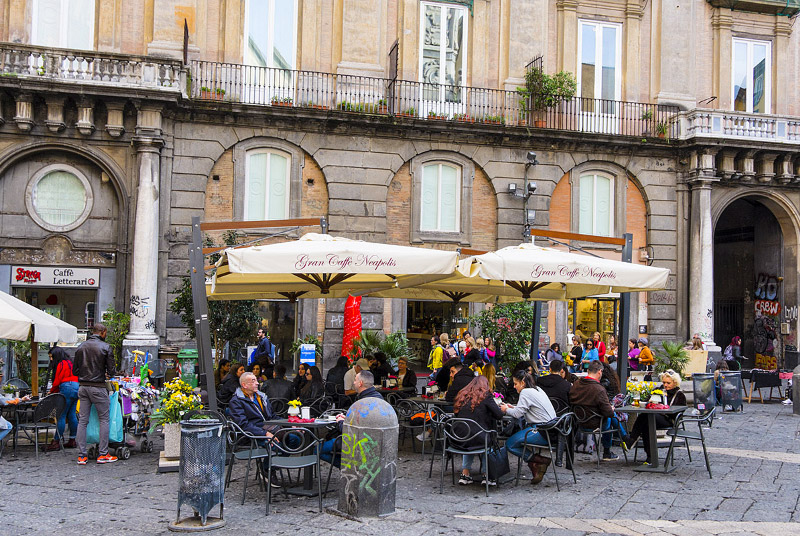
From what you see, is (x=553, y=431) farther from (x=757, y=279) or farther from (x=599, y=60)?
(x=757, y=279)

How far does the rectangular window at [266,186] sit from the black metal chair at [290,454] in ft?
39.0

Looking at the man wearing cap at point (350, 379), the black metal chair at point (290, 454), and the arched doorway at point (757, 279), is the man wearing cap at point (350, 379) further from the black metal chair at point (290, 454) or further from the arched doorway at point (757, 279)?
the arched doorway at point (757, 279)

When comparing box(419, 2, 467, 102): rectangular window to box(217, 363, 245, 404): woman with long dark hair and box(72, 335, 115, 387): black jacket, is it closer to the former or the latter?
box(217, 363, 245, 404): woman with long dark hair

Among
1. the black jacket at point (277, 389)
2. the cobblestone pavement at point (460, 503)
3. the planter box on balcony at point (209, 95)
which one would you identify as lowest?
the cobblestone pavement at point (460, 503)

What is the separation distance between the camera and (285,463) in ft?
24.5

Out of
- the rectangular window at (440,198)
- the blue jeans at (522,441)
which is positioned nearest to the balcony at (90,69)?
the rectangular window at (440,198)

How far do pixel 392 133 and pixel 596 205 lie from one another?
6053 millimetres

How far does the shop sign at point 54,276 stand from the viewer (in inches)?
709

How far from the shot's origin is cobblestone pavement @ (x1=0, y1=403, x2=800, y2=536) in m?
7.00

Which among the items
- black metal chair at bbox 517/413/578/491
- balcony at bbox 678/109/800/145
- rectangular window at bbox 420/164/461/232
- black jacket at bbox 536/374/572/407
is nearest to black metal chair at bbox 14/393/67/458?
black metal chair at bbox 517/413/578/491

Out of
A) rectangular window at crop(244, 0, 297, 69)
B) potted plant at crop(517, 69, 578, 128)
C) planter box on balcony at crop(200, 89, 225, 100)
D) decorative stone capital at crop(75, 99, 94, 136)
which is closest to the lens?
decorative stone capital at crop(75, 99, 94, 136)

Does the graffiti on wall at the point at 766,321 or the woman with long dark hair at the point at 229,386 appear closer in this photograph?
the woman with long dark hair at the point at 229,386

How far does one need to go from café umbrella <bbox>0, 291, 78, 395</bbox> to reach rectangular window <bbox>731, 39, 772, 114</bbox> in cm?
1970

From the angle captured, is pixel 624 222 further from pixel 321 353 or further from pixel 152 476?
pixel 152 476
